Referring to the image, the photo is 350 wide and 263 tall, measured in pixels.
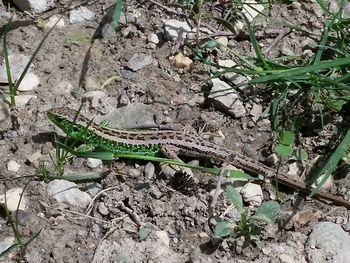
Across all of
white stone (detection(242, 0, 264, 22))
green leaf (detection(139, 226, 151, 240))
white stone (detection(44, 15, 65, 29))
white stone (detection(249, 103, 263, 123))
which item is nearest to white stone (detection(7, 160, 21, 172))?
green leaf (detection(139, 226, 151, 240))

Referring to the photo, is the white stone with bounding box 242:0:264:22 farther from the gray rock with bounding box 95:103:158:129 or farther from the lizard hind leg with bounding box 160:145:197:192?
the lizard hind leg with bounding box 160:145:197:192

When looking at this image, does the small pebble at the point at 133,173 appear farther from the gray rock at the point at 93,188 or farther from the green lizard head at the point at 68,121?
the green lizard head at the point at 68,121

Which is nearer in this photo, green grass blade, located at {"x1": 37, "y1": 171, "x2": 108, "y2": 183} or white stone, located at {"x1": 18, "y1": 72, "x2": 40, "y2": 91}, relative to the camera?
green grass blade, located at {"x1": 37, "y1": 171, "x2": 108, "y2": 183}

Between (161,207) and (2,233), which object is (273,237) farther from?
(2,233)

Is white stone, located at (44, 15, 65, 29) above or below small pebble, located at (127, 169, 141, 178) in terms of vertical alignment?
above

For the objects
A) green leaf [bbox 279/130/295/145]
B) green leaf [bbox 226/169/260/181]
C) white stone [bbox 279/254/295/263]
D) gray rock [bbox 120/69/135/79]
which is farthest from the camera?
gray rock [bbox 120/69/135/79]
